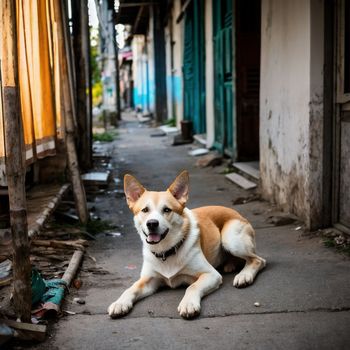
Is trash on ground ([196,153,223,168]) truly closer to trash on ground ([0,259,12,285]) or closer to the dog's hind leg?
the dog's hind leg

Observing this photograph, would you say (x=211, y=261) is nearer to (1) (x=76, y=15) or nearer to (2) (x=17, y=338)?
(2) (x=17, y=338)

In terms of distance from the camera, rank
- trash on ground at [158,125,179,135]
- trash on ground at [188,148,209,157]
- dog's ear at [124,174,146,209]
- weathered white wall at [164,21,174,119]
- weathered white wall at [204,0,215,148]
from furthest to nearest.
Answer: weathered white wall at [164,21,174,119], trash on ground at [158,125,179,135], trash on ground at [188,148,209,157], weathered white wall at [204,0,215,148], dog's ear at [124,174,146,209]

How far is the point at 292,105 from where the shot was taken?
20.8ft

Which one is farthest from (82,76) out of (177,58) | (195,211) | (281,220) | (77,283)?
(177,58)

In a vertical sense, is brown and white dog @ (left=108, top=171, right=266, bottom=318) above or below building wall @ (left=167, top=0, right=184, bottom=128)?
below

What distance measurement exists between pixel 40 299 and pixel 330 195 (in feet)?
10.5

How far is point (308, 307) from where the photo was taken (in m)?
3.88

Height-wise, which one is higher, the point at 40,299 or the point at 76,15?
the point at 76,15

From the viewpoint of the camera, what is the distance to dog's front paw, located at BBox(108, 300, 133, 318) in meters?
3.81

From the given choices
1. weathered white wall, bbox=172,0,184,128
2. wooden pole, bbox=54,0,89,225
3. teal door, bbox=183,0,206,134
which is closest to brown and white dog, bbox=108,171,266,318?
wooden pole, bbox=54,0,89,225

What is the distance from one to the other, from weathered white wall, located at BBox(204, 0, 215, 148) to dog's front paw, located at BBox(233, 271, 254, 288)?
25.8ft

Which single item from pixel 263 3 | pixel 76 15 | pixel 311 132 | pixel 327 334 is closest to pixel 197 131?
pixel 76 15

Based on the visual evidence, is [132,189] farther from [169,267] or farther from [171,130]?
[171,130]

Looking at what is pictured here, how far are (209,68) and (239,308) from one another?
348 inches
